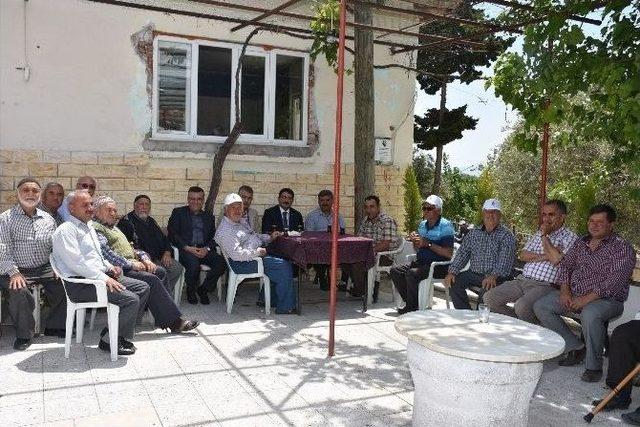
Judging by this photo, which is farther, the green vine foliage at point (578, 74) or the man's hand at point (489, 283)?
the man's hand at point (489, 283)

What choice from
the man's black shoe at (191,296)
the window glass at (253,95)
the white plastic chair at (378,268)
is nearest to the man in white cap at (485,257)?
the white plastic chair at (378,268)

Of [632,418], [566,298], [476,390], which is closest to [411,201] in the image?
[566,298]

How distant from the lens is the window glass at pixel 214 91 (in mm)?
7797

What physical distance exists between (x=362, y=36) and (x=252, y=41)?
4.74 ft

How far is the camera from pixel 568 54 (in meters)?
5.02

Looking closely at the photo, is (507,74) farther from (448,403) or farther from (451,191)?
(451,191)

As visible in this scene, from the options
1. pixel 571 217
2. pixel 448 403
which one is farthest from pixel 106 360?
pixel 571 217

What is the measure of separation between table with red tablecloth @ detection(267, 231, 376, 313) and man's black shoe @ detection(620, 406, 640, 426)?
3.10 metres

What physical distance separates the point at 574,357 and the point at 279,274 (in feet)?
9.62

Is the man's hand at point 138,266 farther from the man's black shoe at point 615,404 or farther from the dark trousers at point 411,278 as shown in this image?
the man's black shoe at point 615,404

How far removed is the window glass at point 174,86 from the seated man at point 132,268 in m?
2.52

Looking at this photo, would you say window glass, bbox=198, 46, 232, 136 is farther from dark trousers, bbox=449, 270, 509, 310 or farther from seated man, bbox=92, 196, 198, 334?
dark trousers, bbox=449, 270, 509, 310

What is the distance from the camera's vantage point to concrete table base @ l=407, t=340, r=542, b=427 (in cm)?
313

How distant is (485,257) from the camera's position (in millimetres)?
5770
